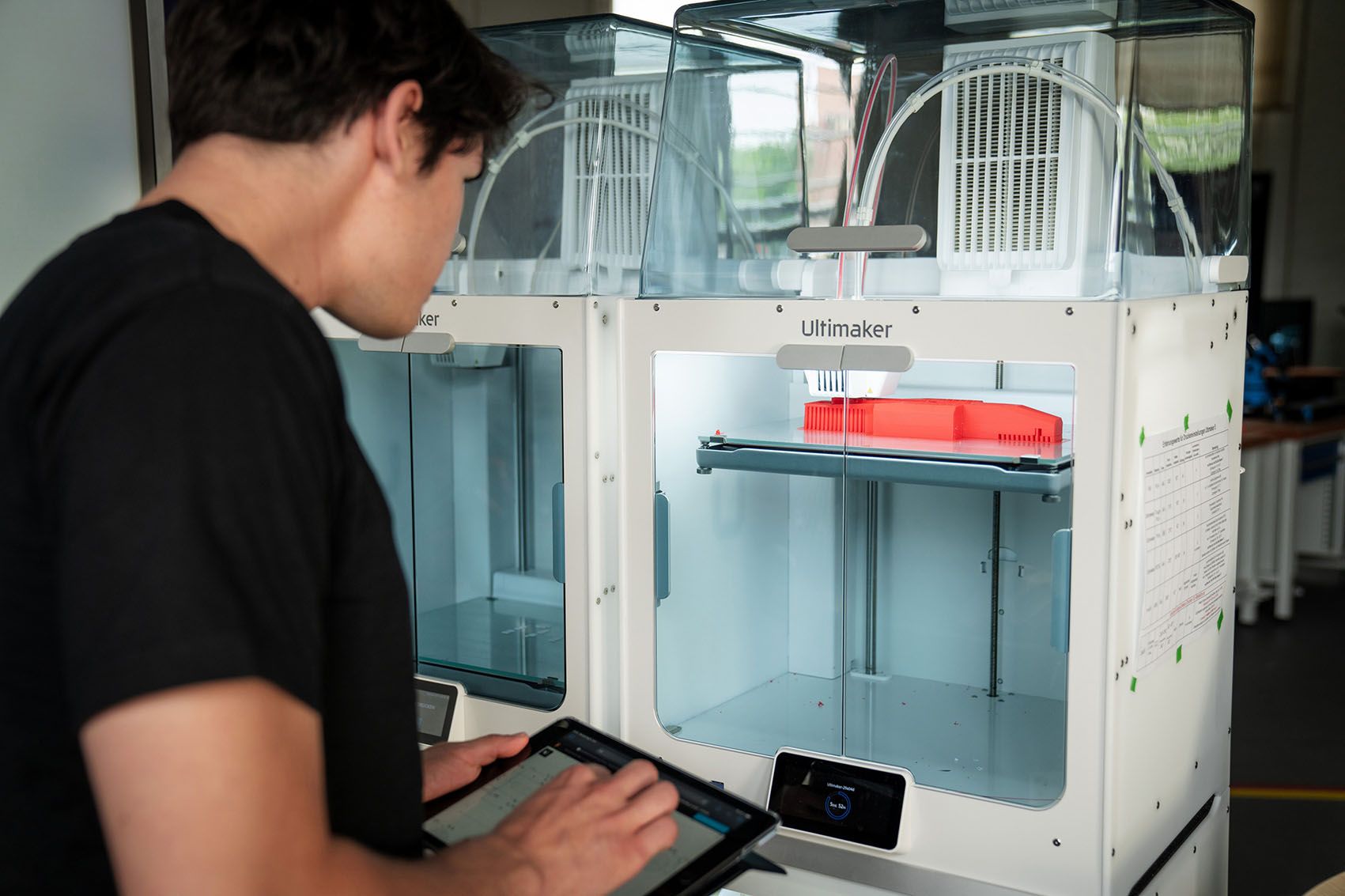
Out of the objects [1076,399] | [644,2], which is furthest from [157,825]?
[644,2]

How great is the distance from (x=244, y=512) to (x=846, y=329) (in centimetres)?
108

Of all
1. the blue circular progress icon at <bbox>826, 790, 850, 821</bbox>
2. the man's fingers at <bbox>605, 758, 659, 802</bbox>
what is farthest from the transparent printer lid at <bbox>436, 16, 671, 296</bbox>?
the man's fingers at <bbox>605, 758, 659, 802</bbox>

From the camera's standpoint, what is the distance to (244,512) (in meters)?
0.62

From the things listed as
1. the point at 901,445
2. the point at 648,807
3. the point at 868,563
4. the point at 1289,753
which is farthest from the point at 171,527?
the point at 1289,753

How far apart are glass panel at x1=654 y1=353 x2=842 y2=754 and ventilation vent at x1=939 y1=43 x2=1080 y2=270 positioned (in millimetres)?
345

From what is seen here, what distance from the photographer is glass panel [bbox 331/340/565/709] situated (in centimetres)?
217

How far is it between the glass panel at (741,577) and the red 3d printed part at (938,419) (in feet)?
0.46

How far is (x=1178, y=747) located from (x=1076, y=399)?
588 millimetres

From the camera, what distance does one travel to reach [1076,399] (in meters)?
1.42

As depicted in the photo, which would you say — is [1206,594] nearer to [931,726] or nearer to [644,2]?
[931,726]

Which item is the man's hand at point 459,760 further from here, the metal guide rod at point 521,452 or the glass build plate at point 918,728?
the metal guide rod at point 521,452

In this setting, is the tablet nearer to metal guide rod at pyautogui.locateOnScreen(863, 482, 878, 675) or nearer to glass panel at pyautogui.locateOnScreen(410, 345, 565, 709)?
metal guide rod at pyautogui.locateOnScreen(863, 482, 878, 675)

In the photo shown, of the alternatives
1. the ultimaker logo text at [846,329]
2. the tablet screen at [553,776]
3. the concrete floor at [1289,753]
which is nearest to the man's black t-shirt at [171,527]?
the tablet screen at [553,776]

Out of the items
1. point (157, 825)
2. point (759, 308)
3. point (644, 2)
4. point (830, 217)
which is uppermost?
point (644, 2)
